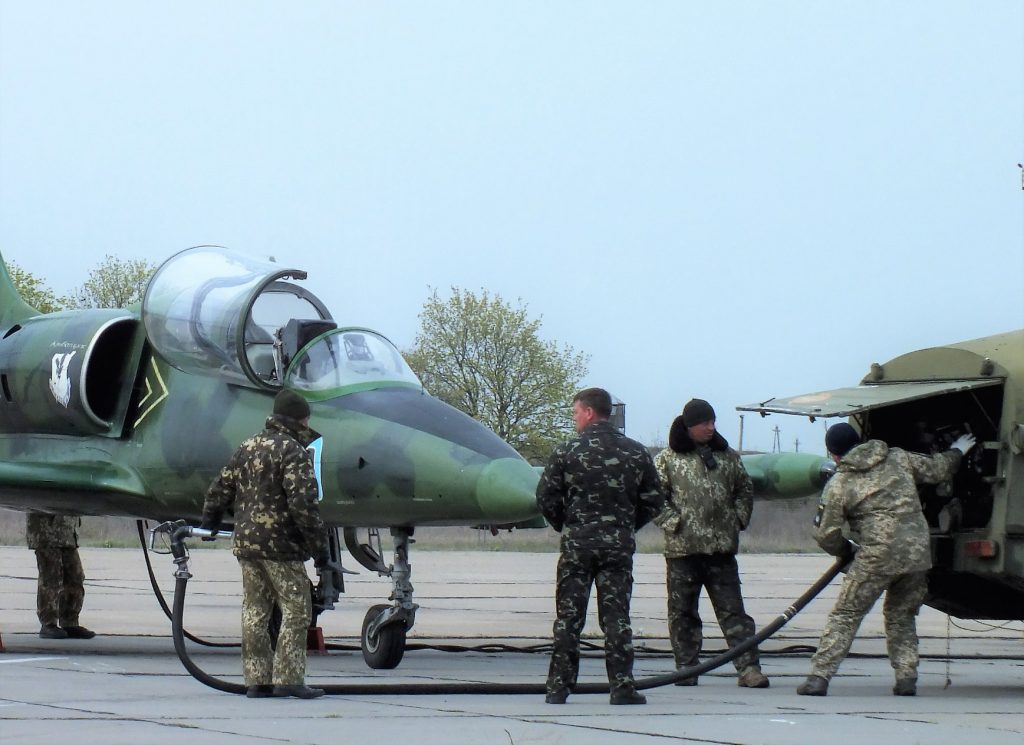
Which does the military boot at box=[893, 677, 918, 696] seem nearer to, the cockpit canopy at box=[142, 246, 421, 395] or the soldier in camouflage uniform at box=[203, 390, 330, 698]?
the soldier in camouflage uniform at box=[203, 390, 330, 698]

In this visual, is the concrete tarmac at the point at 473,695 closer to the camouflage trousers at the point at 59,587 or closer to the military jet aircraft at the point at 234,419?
the camouflage trousers at the point at 59,587

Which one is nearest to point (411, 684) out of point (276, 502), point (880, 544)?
point (276, 502)

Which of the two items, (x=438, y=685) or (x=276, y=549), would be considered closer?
(x=276, y=549)

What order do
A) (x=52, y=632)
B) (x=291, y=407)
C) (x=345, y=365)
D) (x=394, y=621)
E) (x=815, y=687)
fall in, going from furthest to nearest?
(x=52, y=632) → (x=345, y=365) → (x=394, y=621) → (x=815, y=687) → (x=291, y=407)

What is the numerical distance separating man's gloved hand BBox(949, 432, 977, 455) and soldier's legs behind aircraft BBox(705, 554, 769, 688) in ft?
5.72

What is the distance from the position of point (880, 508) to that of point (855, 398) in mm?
733

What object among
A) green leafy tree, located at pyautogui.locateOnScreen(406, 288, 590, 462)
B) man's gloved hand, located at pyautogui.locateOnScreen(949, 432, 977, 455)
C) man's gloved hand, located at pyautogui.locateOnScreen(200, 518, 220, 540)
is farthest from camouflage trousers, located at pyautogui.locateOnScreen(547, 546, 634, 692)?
green leafy tree, located at pyautogui.locateOnScreen(406, 288, 590, 462)

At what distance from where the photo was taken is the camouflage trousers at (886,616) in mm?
9484

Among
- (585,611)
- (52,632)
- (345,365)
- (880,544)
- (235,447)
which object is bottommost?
(52,632)

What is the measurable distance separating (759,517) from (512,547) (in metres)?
15.0

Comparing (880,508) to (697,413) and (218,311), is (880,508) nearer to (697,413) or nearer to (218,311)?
(697,413)

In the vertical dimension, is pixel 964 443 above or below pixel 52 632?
above

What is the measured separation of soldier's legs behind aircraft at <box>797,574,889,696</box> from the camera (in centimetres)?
947

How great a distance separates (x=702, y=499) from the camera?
33.7ft
